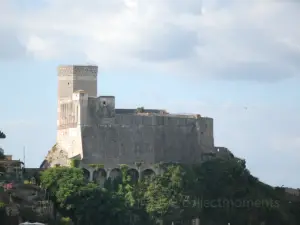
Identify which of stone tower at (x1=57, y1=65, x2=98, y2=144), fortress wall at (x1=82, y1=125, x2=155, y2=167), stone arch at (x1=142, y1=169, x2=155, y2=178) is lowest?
stone arch at (x1=142, y1=169, x2=155, y2=178)

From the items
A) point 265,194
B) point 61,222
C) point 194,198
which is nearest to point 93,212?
point 61,222

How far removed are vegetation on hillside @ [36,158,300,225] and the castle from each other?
1333 mm

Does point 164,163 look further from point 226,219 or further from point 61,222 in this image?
point 61,222

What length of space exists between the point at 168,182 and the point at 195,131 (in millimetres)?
6905

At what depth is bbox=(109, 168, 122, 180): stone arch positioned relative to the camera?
100 metres

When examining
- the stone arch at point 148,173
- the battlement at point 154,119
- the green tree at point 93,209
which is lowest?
the green tree at point 93,209

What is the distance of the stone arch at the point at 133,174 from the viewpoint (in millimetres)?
100750

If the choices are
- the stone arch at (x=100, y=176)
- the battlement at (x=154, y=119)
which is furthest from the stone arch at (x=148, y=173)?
the battlement at (x=154, y=119)

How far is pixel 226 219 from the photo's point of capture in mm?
103125

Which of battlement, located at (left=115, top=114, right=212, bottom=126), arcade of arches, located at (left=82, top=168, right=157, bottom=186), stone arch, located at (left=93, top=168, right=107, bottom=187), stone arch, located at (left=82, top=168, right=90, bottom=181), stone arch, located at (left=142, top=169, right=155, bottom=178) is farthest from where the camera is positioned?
battlement, located at (left=115, top=114, right=212, bottom=126)

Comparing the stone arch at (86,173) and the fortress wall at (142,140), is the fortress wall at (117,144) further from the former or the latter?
the stone arch at (86,173)

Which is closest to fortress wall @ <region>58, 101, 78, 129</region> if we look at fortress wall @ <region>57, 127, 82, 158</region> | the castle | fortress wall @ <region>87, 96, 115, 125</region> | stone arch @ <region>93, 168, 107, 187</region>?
the castle

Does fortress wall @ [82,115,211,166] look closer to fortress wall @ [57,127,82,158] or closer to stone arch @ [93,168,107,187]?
fortress wall @ [57,127,82,158]

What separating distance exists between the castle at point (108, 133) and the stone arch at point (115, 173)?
7cm
